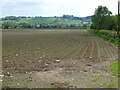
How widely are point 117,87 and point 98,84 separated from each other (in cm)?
100

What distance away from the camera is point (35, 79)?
1298 cm

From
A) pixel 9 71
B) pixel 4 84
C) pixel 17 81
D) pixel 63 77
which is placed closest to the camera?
pixel 4 84

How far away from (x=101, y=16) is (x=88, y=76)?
304 feet

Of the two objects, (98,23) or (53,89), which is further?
(98,23)

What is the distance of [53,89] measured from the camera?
35.3ft

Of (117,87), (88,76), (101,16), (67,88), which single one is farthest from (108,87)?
(101,16)

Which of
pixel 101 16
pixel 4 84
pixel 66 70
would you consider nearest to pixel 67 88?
pixel 4 84

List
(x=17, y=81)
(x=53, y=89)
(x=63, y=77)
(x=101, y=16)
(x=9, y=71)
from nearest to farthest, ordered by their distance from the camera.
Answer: (x=53, y=89), (x=17, y=81), (x=63, y=77), (x=9, y=71), (x=101, y=16)

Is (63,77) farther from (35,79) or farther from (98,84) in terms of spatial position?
(98,84)

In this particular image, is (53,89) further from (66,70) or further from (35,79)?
(66,70)

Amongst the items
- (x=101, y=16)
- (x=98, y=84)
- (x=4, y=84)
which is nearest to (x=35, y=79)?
(x=4, y=84)

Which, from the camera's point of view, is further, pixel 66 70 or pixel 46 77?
pixel 66 70

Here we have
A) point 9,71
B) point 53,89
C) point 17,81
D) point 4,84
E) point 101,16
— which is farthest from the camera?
point 101,16

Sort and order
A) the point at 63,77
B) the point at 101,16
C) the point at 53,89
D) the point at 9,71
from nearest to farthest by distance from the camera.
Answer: the point at 53,89, the point at 63,77, the point at 9,71, the point at 101,16
